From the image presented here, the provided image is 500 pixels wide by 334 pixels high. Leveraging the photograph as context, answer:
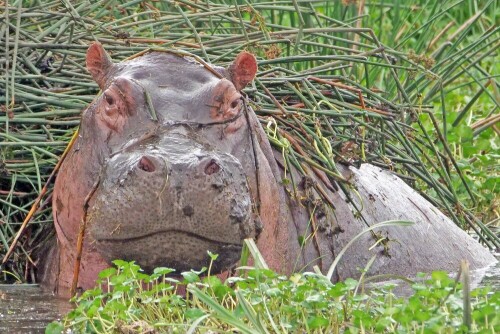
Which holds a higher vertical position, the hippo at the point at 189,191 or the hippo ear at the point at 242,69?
the hippo ear at the point at 242,69

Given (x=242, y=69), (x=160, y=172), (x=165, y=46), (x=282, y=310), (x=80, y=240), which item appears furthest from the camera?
(x=165, y=46)

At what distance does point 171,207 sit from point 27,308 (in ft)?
2.52

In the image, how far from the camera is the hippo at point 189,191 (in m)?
4.01

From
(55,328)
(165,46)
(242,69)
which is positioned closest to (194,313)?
(55,328)

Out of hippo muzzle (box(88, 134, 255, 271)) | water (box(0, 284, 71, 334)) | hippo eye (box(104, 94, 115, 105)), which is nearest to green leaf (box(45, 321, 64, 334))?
water (box(0, 284, 71, 334))

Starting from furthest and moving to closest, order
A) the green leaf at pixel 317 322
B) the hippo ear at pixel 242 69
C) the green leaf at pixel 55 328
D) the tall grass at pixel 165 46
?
the tall grass at pixel 165 46 → the hippo ear at pixel 242 69 → the green leaf at pixel 55 328 → the green leaf at pixel 317 322

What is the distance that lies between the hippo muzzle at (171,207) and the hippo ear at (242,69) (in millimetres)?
622

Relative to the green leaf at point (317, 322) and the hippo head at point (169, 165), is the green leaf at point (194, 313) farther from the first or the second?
the hippo head at point (169, 165)

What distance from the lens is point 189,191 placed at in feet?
13.1

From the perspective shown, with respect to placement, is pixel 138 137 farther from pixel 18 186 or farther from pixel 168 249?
pixel 18 186

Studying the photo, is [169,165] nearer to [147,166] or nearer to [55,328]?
[147,166]

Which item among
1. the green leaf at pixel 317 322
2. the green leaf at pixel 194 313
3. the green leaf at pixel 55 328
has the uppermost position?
the green leaf at pixel 194 313

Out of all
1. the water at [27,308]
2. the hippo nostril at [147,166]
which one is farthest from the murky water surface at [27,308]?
the hippo nostril at [147,166]

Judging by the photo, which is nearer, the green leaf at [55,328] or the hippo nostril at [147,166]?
the green leaf at [55,328]
